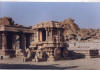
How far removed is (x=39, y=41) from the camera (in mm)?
10492

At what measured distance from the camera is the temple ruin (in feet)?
31.0

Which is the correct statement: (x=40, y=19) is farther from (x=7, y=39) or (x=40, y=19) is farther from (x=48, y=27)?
(x=7, y=39)

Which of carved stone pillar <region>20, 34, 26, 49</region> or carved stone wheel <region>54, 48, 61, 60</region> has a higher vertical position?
carved stone pillar <region>20, 34, 26, 49</region>

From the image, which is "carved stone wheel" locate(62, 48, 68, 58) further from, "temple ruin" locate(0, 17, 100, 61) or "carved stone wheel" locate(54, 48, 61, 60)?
"carved stone wheel" locate(54, 48, 61, 60)

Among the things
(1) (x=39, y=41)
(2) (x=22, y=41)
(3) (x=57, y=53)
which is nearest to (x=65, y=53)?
(3) (x=57, y=53)

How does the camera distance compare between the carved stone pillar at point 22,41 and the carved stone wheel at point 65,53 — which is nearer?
the carved stone wheel at point 65,53

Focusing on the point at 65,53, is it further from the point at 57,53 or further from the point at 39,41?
the point at 39,41

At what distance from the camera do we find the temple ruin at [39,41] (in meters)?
9.45

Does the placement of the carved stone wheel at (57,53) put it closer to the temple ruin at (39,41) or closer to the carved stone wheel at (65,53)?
the temple ruin at (39,41)

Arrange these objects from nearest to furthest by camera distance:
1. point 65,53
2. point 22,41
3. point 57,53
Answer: point 57,53
point 65,53
point 22,41

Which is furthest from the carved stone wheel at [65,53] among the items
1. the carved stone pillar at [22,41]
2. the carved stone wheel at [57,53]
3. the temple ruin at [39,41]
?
the carved stone pillar at [22,41]

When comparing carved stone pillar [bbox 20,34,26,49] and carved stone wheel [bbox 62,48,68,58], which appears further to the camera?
carved stone pillar [bbox 20,34,26,49]

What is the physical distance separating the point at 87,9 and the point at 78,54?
121 inches

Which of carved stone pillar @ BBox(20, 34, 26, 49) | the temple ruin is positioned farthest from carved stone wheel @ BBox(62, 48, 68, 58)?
carved stone pillar @ BBox(20, 34, 26, 49)
